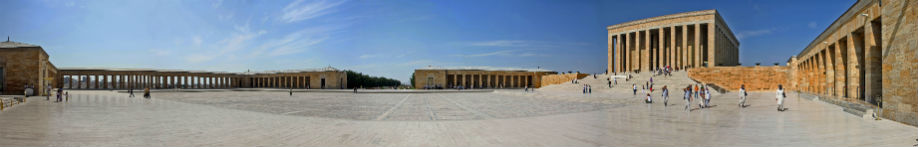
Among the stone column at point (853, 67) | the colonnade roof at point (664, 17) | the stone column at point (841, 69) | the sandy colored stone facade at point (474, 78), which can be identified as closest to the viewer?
the stone column at point (853, 67)

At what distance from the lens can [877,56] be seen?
39.9ft

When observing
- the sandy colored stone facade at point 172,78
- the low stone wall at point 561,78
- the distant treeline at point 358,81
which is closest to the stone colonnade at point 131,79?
→ the sandy colored stone facade at point 172,78

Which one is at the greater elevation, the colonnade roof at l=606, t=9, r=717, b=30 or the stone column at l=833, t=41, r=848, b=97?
the colonnade roof at l=606, t=9, r=717, b=30

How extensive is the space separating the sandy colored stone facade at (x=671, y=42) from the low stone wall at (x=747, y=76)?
7334 mm

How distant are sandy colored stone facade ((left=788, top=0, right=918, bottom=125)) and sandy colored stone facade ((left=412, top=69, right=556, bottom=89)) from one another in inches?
1355

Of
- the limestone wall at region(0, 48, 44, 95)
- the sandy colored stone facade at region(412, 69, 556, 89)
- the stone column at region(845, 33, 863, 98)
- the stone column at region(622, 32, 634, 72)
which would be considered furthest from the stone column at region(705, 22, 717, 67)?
the limestone wall at region(0, 48, 44, 95)

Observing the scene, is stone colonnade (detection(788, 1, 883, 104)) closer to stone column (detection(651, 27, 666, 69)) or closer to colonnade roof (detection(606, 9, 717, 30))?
colonnade roof (detection(606, 9, 717, 30))

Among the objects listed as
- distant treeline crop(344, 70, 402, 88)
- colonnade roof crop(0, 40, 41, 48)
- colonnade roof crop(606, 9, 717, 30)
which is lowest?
distant treeline crop(344, 70, 402, 88)

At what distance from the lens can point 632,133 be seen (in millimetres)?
6727

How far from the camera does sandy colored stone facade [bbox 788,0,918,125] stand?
8.62m

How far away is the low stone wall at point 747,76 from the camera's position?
3284 centimetres

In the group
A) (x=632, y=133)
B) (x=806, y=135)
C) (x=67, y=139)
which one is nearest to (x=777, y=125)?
(x=806, y=135)

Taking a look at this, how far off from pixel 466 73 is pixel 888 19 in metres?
45.5

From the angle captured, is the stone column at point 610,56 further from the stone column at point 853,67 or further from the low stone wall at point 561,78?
the stone column at point 853,67
